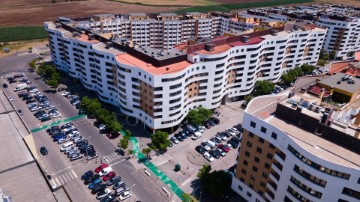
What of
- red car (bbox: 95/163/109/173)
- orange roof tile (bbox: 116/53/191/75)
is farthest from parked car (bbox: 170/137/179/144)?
red car (bbox: 95/163/109/173)

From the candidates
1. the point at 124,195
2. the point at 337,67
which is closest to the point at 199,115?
the point at 124,195

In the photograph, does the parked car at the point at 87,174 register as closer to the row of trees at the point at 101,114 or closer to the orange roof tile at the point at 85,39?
the row of trees at the point at 101,114

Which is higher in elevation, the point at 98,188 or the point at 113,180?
the point at 113,180

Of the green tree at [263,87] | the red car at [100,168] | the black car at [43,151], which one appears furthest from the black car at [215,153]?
the black car at [43,151]

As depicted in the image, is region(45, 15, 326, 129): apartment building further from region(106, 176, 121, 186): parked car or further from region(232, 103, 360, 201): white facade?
region(232, 103, 360, 201): white facade

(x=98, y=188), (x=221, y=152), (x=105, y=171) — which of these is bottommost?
(x=98, y=188)

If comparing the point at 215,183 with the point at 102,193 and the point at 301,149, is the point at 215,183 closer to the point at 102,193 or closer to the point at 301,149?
the point at 301,149
